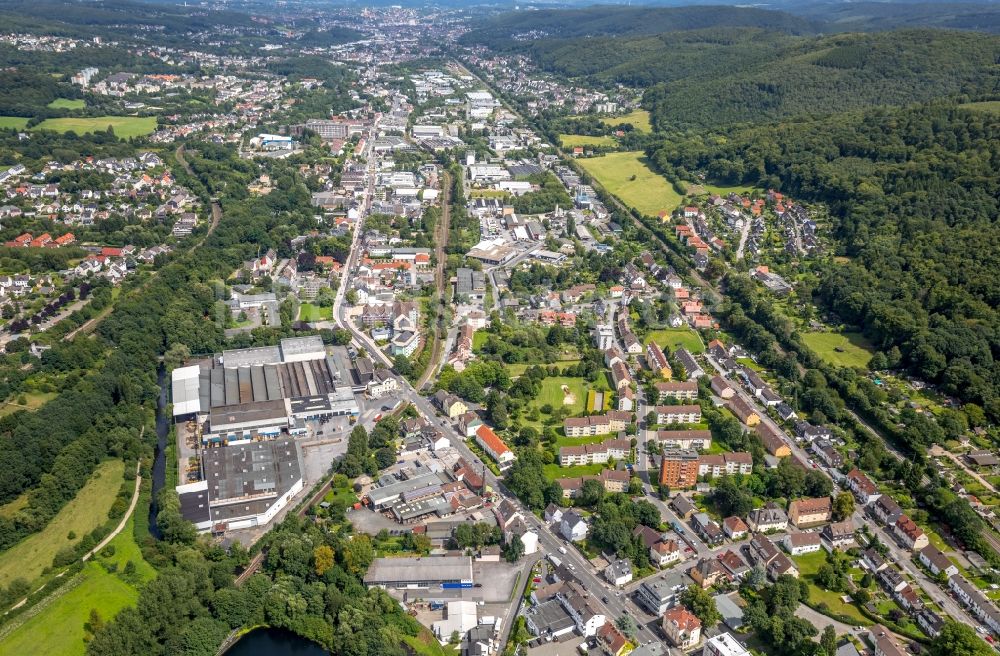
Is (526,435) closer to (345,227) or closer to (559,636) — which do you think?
(559,636)

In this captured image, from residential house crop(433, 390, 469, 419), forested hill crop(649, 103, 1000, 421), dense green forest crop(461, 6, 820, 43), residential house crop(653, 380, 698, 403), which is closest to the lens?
residential house crop(433, 390, 469, 419)

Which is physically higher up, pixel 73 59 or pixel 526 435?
pixel 73 59

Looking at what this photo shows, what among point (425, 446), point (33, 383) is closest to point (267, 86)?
point (33, 383)

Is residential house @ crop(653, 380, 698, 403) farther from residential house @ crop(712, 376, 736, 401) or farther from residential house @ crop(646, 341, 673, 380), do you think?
residential house @ crop(646, 341, 673, 380)

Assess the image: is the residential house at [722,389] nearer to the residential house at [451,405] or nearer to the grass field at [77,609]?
the residential house at [451,405]

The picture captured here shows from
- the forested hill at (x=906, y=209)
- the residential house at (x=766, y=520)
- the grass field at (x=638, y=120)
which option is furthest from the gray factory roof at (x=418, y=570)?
the grass field at (x=638, y=120)

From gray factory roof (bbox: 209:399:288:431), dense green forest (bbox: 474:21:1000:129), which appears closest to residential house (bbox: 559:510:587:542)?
gray factory roof (bbox: 209:399:288:431)
